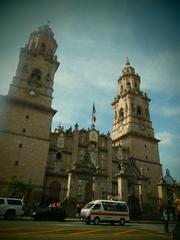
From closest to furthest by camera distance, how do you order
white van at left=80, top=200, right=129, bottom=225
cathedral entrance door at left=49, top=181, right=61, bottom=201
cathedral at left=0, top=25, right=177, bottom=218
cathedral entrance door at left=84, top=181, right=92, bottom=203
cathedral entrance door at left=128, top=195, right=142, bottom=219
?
white van at left=80, top=200, right=129, bottom=225, cathedral entrance door at left=128, top=195, right=142, bottom=219, cathedral at left=0, top=25, right=177, bottom=218, cathedral entrance door at left=84, top=181, right=92, bottom=203, cathedral entrance door at left=49, top=181, right=61, bottom=201

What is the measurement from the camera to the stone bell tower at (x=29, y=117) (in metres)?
→ 26.5

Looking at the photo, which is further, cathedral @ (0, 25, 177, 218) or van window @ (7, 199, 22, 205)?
cathedral @ (0, 25, 177, 218)

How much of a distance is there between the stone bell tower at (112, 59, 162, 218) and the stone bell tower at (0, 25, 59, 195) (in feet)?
48.5

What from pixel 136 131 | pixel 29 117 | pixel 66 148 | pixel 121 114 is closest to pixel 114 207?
pixel 66 148

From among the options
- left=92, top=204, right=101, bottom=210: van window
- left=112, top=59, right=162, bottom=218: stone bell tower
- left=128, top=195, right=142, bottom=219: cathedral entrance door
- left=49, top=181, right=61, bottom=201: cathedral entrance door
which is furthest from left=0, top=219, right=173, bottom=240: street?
left=112, top=59, right=162, bottom=218: stone bell tower

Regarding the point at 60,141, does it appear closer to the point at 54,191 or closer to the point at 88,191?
the point at 54,191

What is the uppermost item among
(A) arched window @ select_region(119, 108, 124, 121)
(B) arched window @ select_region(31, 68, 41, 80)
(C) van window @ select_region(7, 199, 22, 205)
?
(B) arched window @ select_region(31, 68, 41, 80)

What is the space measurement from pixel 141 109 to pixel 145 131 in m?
5.40

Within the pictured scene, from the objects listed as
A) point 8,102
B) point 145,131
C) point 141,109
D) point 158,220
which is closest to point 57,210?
point 158,220

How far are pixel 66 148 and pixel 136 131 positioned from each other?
15342 millimetres

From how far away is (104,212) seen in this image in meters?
15.6

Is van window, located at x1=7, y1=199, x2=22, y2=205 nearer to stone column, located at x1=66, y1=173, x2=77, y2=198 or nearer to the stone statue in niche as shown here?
stone column, located at x1=66, y1=173, x2=77, y2=198

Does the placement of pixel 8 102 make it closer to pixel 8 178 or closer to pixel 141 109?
pixel 8 178

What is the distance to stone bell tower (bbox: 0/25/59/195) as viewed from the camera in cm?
2653
